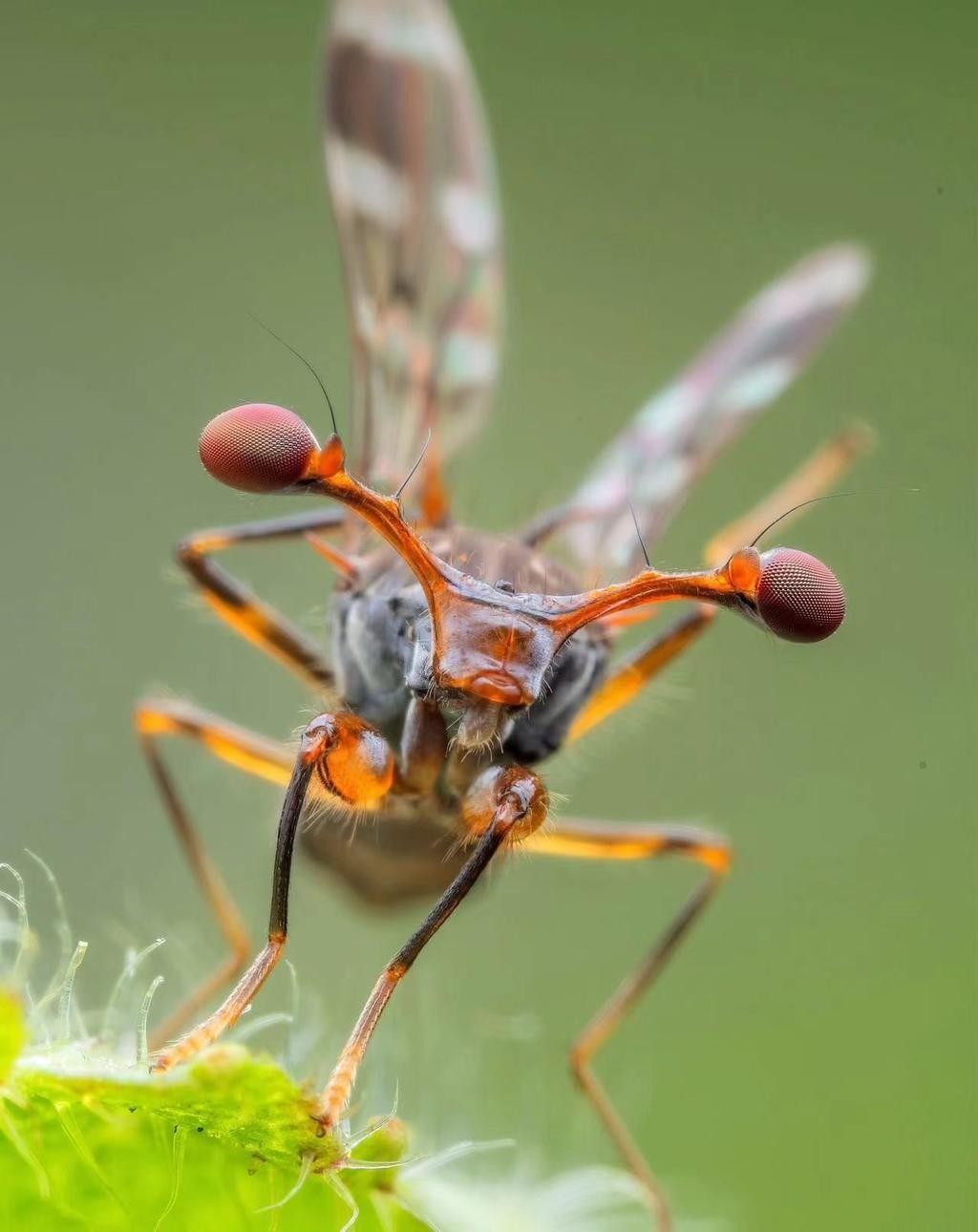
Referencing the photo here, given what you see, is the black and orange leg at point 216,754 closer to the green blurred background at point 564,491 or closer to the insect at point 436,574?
the insect at point 436,574

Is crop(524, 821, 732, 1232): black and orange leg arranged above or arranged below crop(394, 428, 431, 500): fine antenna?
below

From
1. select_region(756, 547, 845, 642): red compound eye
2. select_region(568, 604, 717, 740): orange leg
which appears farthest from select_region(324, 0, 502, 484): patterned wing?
select_region(756, 547, 845, 642): red compound eye

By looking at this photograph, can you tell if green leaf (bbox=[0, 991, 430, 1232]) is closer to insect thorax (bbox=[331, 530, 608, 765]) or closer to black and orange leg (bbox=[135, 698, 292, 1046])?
insect thorax (bbox=[331, 530, 608, 765])

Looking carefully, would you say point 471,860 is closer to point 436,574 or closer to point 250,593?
point 436,574

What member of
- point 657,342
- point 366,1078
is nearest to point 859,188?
point 657,342

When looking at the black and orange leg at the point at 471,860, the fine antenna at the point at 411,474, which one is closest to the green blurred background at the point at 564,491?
the fine antenna at the point at 411,474

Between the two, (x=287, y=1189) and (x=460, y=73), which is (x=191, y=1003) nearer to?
(x=287, y=1189)
